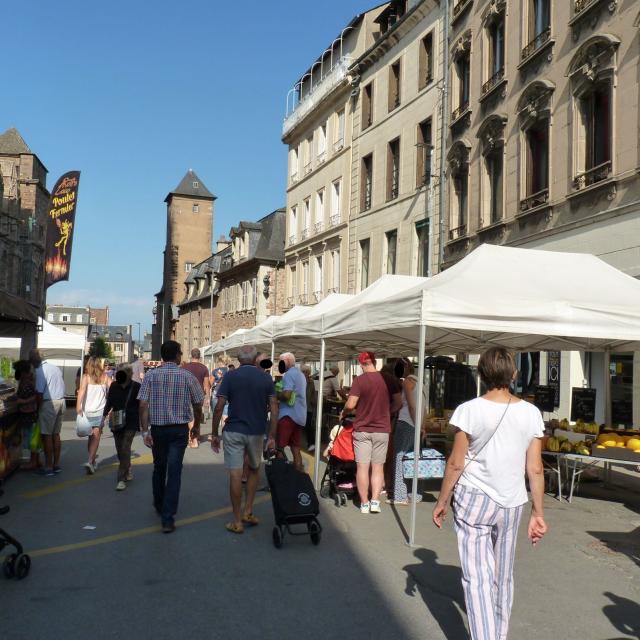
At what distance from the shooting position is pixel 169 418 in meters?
7.34

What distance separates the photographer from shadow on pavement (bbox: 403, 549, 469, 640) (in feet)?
15.7

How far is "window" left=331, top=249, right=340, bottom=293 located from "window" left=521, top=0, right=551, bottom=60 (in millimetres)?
→ 15167

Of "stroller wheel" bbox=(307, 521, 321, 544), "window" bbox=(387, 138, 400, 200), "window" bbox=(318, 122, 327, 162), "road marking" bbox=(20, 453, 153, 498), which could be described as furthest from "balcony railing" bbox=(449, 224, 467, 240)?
"stroller wheel" bbox=(307, 521, 321, 544)

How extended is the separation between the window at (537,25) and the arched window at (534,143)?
0.96 m

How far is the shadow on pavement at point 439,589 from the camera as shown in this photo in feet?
15.7

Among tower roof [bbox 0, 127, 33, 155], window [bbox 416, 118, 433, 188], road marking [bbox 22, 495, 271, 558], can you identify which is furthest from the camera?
tower roof [bbox 0, 127, 33, 155]

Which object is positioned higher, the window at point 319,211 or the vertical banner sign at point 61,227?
the window at point 319,211

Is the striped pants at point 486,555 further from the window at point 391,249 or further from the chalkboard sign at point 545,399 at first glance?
the window at point 391,249

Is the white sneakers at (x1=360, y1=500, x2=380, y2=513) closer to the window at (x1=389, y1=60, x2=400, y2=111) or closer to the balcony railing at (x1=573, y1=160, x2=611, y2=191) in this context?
the balcony railing at (x1=573, y1=160, x2=611, y2=191)

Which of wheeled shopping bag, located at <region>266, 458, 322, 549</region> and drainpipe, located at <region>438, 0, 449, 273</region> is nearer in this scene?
wheeled shopping bag, located at <region>266, 458, 322, 549</region>

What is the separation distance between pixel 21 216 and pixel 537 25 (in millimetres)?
44133

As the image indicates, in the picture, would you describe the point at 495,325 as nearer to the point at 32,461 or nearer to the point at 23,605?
the point at 23,605

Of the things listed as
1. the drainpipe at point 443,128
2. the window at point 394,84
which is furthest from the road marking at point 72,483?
the window at point 394,84

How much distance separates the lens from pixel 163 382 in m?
7.45
